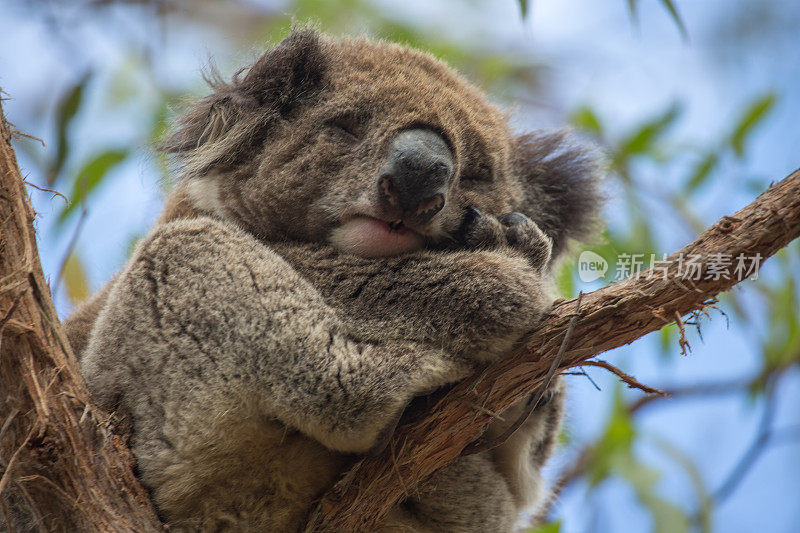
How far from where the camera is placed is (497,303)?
2.10 metres

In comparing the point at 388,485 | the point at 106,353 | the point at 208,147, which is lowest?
the point at 388,485

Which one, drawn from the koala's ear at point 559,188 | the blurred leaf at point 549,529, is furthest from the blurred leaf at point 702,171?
the blurred leaf at point 549,529

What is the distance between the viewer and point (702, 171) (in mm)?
4555

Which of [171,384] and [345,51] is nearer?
[171,384]

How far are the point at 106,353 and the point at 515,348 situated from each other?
46.7 inches

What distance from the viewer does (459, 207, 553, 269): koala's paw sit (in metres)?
2.34

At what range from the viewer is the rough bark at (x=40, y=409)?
191 cm

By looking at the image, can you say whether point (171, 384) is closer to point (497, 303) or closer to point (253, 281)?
point (253, 281)

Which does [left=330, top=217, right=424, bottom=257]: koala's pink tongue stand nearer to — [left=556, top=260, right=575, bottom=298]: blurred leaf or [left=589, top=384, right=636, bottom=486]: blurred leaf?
[left=556, top=260, right=575, bottom=298]: blurred leaf

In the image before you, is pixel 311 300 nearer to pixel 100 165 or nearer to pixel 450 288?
pixel 450 288

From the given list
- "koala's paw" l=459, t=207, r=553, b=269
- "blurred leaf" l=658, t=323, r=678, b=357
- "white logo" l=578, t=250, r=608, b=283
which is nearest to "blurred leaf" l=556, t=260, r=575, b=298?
"white logo" l=578, t=250, r=608, b=283

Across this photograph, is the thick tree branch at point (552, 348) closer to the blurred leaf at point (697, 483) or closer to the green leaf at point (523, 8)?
the green leaf at point (523, 8)

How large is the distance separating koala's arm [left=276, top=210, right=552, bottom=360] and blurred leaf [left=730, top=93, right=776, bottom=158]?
8.41 feet

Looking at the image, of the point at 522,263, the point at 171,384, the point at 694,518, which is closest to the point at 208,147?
the point at 171,384
